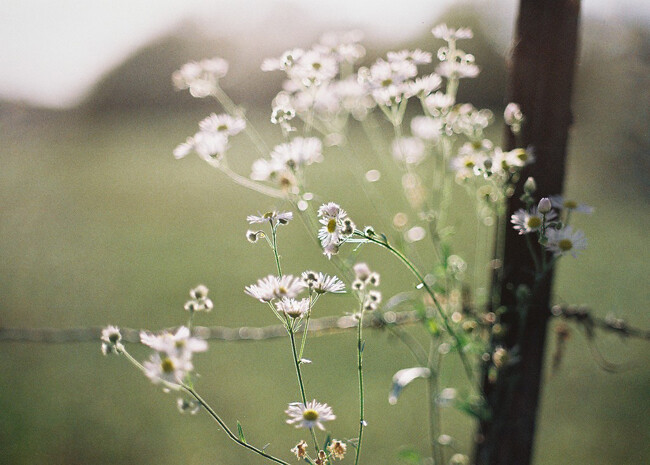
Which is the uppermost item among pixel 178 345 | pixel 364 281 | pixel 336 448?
pixel 364 281

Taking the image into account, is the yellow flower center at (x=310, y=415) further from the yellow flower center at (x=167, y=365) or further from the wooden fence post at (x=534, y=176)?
the wooden fence post at (x=534, y=176)

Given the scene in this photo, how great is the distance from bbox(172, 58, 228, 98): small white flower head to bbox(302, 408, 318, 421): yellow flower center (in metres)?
0.70

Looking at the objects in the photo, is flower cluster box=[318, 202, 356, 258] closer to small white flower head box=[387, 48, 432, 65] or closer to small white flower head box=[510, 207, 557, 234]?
small white flower head box=[510, 207, 557, 234]

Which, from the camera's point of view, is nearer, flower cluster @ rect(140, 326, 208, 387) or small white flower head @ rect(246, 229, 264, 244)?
flower cluster @ rect(140, 326, 208, 387)

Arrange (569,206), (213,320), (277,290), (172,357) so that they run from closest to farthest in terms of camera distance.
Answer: (172,357), (277,290), (569,206), (213,320)

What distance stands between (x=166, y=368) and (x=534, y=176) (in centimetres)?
66

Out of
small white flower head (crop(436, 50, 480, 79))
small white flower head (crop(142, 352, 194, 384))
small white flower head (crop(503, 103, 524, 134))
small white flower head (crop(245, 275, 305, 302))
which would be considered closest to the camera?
small white flower head (crop(142, 352, 194, 384))

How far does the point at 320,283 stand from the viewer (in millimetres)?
682

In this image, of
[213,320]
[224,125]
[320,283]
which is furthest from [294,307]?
[213,320]

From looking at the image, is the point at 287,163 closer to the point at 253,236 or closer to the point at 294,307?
the point at 253,236

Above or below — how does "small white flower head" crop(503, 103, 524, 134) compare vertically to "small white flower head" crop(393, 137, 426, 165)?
below

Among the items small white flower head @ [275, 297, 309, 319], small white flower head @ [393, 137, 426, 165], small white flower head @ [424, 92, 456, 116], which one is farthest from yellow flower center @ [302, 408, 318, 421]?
small white flower head @ [393, 137, 426, 165]

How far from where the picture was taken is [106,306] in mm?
3266

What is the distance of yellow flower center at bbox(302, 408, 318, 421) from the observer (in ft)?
2.13
